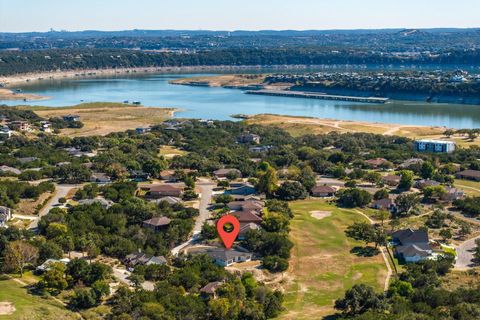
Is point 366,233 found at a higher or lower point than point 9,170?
lower

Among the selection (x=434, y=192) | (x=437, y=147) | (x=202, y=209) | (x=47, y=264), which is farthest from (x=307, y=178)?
(x=47, y=264)

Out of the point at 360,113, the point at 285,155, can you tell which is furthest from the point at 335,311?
the point at 360,113

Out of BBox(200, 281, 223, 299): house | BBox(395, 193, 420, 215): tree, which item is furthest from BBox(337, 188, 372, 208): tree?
BBox(200, 281, 223, 299): house

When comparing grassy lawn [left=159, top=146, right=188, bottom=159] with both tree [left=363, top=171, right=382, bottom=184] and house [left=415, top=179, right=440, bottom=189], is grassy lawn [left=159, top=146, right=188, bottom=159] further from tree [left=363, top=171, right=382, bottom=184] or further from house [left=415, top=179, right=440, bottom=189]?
house [left=415, top=179, right=440, bottom=189]

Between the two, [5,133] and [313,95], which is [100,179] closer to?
[5,133]

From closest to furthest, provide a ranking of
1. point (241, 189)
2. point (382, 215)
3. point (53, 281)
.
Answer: point (53, 281) → point (382, 215) → point (241, 189)

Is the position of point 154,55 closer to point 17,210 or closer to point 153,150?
point 153,150

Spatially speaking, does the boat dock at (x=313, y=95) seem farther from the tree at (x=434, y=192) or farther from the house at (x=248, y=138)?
the tree at (x=434, y=192)

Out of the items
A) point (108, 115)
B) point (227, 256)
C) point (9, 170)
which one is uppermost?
point (9, 170)
